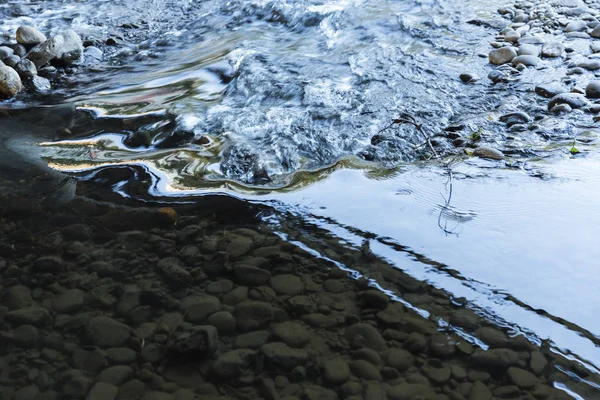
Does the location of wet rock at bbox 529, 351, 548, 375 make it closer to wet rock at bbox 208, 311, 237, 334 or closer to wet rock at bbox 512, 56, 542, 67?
wet rock at bbox 208, 311, 237, 334

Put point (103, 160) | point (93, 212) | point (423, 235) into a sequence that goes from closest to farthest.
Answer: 1. point (423, 235)
2. point (93, 212)
3. point (103, 160)

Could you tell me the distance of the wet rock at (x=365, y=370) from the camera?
185 cm

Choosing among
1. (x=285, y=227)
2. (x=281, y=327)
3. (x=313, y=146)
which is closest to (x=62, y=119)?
(x=313, y=146)

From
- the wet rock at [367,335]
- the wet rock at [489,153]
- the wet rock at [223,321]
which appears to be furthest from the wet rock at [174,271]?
the wet rock at [489,153]

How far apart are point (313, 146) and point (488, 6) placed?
356 centimetres

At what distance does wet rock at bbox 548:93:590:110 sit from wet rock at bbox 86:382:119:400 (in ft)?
10.5

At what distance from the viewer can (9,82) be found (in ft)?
13.5

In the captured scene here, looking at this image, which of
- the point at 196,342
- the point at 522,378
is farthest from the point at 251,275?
the point at 522,378

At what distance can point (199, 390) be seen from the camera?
1.82 metres

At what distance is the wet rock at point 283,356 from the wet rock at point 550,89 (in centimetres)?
290

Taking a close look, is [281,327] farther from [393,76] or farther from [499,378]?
[393,76]

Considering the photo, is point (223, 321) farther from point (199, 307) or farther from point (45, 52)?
point (45, 52)

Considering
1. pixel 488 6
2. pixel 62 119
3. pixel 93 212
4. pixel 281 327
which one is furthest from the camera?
pixel 488 6

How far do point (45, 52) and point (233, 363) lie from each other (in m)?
3.82
